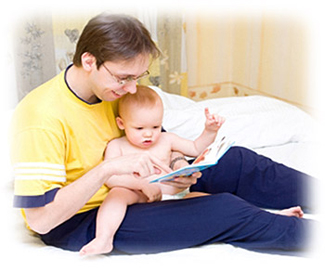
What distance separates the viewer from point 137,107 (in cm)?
135

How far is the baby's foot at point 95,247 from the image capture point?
1.13 meters

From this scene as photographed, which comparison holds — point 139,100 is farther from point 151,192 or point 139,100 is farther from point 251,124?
point 251,124

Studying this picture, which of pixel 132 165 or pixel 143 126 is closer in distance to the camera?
pixel 132 165

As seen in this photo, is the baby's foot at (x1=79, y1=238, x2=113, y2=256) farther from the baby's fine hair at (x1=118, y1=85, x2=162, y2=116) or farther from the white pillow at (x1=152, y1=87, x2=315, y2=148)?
the white pillow at (x1=152, y1=87, x2=315, y2=148)

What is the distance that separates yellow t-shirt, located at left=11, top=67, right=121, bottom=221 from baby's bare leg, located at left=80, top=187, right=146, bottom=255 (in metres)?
0.07

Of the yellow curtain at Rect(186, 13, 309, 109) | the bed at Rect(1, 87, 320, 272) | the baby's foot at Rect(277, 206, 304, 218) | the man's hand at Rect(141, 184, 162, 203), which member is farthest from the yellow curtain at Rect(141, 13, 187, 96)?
the baby's foot at Rect(277, 206, 304, 218)

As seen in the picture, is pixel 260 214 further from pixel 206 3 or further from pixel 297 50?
pixel 206 3

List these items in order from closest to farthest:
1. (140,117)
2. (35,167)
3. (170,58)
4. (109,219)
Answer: (35,167), (109,219), (140,117), (170,58)

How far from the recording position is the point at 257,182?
151 cm

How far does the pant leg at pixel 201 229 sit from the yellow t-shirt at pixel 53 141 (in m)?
0.14

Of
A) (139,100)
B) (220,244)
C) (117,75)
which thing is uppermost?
(117,75)

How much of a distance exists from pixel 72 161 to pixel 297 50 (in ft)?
6.14

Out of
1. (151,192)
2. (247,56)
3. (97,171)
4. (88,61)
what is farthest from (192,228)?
(247,56)

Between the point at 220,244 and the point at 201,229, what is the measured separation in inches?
3.5
